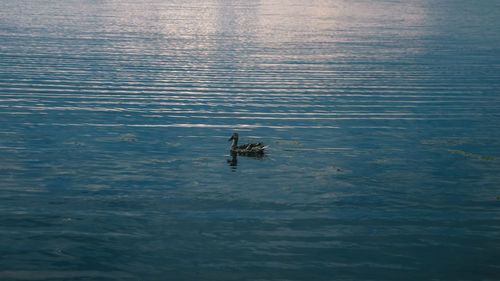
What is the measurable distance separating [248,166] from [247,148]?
1.10 m

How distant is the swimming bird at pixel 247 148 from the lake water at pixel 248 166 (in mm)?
344

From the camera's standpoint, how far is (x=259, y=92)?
37.0 meters

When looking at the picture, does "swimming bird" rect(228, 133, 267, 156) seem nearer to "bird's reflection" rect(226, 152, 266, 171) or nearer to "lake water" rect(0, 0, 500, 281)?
"bird's reflection" rect(226, 152, 266, 171)

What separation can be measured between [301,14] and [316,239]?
8559 centimetres

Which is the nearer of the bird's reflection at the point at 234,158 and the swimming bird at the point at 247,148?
the bird's reflection at the point at 234,158

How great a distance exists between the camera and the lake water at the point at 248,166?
15.1 metres

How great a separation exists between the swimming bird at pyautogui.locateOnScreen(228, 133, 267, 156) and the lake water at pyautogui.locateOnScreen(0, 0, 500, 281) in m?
0.34

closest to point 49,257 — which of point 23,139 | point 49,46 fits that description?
point 23,139

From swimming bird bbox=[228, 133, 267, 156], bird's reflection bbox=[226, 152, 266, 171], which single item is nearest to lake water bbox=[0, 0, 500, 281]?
bird's reflection bbox=[226, 152, 266, 171]

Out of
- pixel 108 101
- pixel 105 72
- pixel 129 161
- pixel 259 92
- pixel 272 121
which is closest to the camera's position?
pixel 129 161

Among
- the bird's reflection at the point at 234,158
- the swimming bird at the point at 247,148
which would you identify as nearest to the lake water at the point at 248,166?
the bird's reflection at the point at 234,158

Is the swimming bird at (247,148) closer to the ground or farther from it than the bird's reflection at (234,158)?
farther from it

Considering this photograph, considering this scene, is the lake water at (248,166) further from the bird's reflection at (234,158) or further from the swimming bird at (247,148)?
the swimming bird at (247,148)

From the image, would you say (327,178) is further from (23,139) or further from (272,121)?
(23,139)
